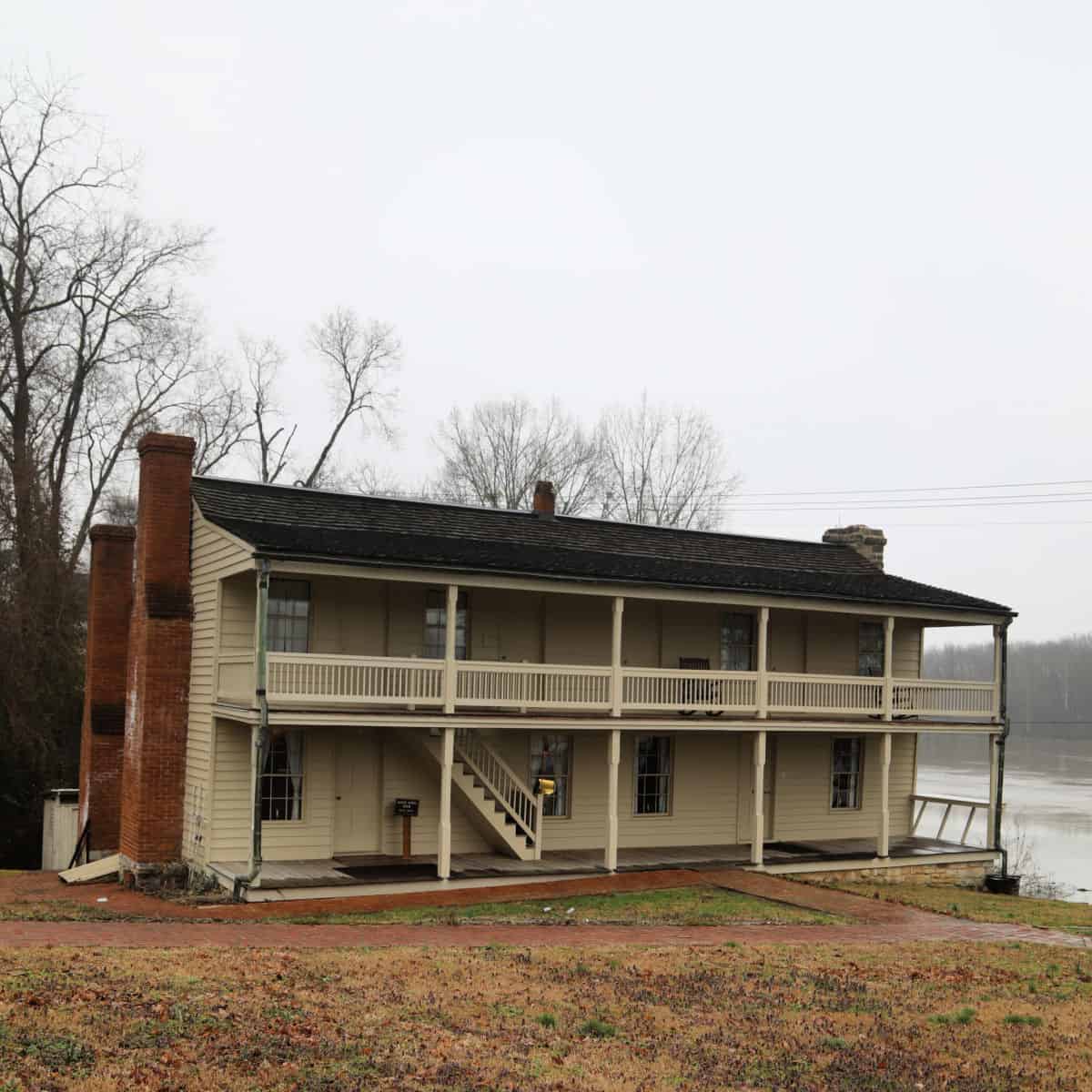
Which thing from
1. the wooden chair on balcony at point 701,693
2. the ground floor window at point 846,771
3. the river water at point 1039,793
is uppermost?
the wooden chair on balcony at point 701,693

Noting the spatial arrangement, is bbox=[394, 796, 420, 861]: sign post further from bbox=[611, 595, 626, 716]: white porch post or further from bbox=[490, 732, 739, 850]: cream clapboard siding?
bbox=[611, 595, 626, 716]: white porch post

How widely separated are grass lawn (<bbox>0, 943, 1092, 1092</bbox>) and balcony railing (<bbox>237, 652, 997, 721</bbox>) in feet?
20.9

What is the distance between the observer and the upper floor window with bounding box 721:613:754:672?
86.4ft

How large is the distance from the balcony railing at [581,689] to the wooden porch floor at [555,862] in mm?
2658

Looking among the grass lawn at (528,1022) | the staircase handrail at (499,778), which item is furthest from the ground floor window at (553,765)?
the grass lawn at (528,1022)

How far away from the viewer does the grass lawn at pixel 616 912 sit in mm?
17609

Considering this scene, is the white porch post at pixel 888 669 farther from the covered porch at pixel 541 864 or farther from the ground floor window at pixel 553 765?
the ground floor window at pixel 553 765

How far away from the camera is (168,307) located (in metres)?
40.8

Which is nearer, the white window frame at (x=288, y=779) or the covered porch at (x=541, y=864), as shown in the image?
the covered porch at (x=541, y=864)

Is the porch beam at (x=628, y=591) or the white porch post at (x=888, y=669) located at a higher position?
the porch beam at (x=628, y=591)

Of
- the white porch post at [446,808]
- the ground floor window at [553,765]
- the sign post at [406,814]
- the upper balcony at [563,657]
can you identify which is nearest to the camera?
the white porch post at [446,808]

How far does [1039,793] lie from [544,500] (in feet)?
125

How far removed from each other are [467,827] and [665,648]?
5.41 m

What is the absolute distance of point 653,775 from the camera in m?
25.4
